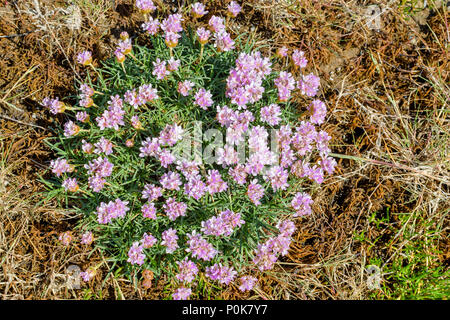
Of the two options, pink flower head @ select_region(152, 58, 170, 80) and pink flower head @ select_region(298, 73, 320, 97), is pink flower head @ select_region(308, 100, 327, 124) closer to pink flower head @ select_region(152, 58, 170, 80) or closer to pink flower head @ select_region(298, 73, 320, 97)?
pink flower head @ select_region(298, 73, 320, 97)

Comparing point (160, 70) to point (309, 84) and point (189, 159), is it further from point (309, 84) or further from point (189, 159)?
point (309, 84)

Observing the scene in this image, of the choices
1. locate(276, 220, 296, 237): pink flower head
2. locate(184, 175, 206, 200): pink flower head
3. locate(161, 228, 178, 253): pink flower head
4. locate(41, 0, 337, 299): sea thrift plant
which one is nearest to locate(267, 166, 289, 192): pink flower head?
locate(41, 0, 337, 299): sea thrift plant

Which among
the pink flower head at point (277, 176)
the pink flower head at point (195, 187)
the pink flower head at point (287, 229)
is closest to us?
the pink flower head at point (195, 187)

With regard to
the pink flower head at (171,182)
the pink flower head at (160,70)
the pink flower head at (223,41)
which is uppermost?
the pink flower head at (223,41)

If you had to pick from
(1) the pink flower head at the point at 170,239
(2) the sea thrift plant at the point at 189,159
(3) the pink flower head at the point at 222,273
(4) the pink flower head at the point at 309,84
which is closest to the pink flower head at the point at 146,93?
(2) the sea thrift plant at the point at 189,159

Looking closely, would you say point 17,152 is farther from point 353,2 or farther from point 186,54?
point 353,2

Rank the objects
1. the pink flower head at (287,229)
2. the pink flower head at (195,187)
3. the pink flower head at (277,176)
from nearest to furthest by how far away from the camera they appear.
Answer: the pink flower head at (195,187), the pink flower head at (277,176), the pink flower head at (287,229)

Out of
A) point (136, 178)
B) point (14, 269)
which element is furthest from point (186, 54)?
point (14, 269)

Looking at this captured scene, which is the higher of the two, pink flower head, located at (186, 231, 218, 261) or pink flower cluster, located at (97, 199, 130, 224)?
pink flower cluster, located at (97, 199, 130, 224)

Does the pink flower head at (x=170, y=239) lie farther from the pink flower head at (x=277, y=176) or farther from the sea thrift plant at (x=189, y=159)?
the pink flower head at (x=277, y=176)
